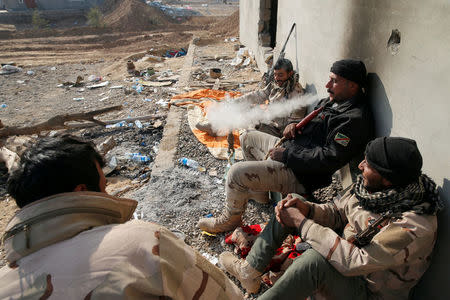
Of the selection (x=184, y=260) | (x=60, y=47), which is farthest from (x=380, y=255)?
(x=60, y=47)

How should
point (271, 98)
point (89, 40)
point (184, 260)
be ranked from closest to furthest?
point (184, 260) → point (271, 98) → point (89, 40)

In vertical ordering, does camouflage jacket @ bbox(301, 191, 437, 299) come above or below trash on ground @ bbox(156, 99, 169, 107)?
above

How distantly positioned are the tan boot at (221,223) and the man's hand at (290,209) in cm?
74

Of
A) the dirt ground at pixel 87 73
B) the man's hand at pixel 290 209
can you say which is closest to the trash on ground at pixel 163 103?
the dirt ground at pixel 87 73

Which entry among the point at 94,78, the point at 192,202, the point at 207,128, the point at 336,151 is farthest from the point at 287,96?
the point at 94,78

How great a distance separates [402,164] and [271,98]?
287 centimetres

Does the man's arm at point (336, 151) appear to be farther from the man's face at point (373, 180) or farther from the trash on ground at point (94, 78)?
the trash on ground at point (94, 78)

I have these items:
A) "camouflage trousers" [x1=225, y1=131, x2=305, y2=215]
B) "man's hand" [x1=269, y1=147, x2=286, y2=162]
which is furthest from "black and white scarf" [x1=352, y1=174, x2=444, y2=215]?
"man's hand" [x1=269, y1=147, x2=286, y2=162]

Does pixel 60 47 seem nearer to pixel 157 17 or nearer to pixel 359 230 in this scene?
pixel 157 17

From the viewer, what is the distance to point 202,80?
8.48m

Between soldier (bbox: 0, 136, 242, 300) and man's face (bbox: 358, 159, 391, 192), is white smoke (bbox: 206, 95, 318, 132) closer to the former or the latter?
man's face (bbox: 358, 159, 391, 192)

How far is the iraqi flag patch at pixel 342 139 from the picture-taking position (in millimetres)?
2578

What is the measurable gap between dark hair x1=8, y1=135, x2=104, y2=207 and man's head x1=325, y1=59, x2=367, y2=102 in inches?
91.5

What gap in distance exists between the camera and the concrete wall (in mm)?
1835
